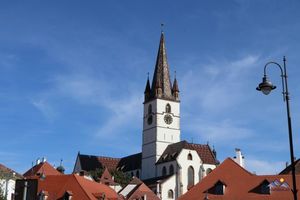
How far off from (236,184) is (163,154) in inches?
2699

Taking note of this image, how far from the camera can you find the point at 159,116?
118312mm

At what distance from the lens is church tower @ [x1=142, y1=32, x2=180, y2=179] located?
11625 cm

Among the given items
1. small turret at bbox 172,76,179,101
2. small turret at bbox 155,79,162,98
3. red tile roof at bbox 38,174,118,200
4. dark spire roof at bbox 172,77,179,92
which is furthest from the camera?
dark spire roof at bbox 172,77,179,92

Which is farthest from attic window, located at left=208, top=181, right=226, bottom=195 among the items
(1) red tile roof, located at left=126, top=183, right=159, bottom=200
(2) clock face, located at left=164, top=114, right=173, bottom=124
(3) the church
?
(2) clock face, located at left=164, top=114, right=173, bottom=124

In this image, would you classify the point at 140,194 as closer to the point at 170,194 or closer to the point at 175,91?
the point at 170,194

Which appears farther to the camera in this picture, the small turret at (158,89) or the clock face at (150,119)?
the clock face at (150,119)

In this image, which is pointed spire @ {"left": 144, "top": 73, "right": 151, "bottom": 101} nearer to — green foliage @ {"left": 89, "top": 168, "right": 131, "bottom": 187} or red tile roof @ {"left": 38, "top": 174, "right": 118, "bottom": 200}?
green foliage @ {"left": 89, "top": 168, "right": 131, "bottom": 187}

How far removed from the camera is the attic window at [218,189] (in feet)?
147

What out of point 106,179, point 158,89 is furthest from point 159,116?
point 106,179

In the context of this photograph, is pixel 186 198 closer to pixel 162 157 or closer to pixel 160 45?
pixel 162 157

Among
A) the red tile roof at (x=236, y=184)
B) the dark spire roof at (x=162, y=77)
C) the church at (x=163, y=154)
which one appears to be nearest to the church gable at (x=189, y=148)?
the church at (x=163, y=154)

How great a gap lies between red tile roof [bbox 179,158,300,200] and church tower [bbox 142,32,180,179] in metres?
66.0

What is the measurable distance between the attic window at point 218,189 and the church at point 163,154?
55.2 m

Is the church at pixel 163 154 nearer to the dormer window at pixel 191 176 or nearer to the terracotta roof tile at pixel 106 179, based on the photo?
the dormer window at pixel 191 176
